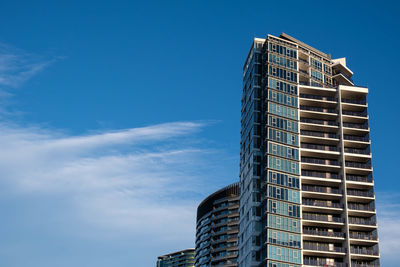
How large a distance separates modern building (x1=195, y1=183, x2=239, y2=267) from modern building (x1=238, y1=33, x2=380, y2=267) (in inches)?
2138

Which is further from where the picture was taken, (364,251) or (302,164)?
(302,164)

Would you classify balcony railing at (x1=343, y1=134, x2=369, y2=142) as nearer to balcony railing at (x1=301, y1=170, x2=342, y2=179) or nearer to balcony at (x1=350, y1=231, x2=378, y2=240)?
balcony railing at (x1=301, y1=170, x2=342, y2=179)

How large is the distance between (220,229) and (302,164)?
75.7 meters

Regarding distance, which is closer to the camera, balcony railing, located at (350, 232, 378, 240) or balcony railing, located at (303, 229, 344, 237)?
balcony railing, located at (303, 229, 344, 237)

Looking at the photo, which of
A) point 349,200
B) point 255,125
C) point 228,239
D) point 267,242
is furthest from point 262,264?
Result: point 228,239

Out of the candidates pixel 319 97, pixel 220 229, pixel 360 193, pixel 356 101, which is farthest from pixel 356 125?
pixel 220 229

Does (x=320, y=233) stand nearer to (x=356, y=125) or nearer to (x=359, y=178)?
(x=359, y=178)

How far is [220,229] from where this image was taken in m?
184

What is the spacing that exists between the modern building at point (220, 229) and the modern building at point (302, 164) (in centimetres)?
5430

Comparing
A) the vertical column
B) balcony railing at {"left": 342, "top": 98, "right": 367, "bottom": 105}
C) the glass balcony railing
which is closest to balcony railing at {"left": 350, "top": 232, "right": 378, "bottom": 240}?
the glass balcony railing

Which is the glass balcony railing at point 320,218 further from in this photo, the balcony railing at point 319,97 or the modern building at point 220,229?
the modern building at point 220,229

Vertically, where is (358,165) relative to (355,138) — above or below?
below

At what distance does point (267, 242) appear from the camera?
10400 cm

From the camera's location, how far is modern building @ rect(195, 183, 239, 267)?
577ft
